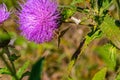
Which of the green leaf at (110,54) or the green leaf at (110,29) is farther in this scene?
the green leaf at (110,54)

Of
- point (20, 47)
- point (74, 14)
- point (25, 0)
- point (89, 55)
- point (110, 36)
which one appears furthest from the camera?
point (20, 47)

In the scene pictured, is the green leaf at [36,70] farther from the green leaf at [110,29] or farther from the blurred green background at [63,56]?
the blurred green background at [63,56]

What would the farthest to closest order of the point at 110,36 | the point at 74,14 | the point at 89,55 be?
the point at 89,55 < the point at 74,14 < the point at 110,36

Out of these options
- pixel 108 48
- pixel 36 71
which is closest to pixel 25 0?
pixel 108 48

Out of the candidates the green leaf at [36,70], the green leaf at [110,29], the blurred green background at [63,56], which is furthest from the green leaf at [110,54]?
the blurred green background at [63,56]

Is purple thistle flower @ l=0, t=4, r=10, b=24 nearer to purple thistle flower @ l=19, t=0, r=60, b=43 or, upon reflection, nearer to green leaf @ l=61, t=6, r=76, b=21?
purple thistle flower @ l=19, t=0, r=60, b=43

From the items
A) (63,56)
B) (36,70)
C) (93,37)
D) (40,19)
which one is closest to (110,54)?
(93,37)

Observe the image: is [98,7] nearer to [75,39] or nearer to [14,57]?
[14,57]
